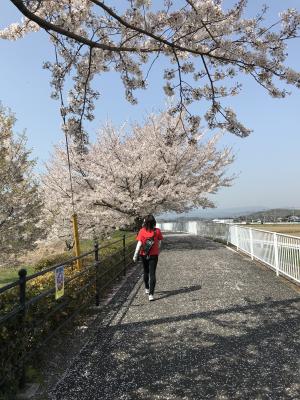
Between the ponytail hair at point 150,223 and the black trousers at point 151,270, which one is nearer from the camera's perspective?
the black trousers at point 151,270

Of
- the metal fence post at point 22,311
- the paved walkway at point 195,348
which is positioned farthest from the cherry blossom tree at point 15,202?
the metal fence post at point 22,311

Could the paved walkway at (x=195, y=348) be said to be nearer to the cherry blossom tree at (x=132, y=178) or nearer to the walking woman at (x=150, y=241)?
the walking woman at (x=150, y=241)

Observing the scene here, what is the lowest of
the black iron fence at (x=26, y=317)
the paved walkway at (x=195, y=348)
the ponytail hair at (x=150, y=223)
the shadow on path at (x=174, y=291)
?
the paved walkway at (x=195, y=348)

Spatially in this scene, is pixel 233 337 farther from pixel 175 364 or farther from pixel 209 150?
pixel 209 150

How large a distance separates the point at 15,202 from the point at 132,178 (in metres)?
5.74

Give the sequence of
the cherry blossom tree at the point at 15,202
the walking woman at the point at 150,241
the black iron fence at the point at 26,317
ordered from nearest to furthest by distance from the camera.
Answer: the black iron fence at the point at 26,317, the walking woman at the point at 150,241, the cherry blossom tree at the point at 15,202

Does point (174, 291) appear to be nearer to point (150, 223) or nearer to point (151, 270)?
point (151, 270)

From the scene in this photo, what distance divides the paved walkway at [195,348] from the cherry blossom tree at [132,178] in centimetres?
1023

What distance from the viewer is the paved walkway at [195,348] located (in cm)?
425

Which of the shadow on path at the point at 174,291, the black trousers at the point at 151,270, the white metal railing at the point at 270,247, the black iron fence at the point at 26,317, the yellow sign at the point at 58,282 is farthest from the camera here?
the white metal railing at the point at 270,247

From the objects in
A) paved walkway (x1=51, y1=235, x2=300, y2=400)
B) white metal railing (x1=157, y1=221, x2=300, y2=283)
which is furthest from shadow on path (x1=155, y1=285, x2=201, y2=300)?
white metal railing (x1=157, y1=221, x2=300, y2=283)

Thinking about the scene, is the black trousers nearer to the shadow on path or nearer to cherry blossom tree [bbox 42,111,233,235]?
the shadow on path

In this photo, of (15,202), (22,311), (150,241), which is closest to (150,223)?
(150,241)

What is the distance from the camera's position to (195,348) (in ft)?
17.9
